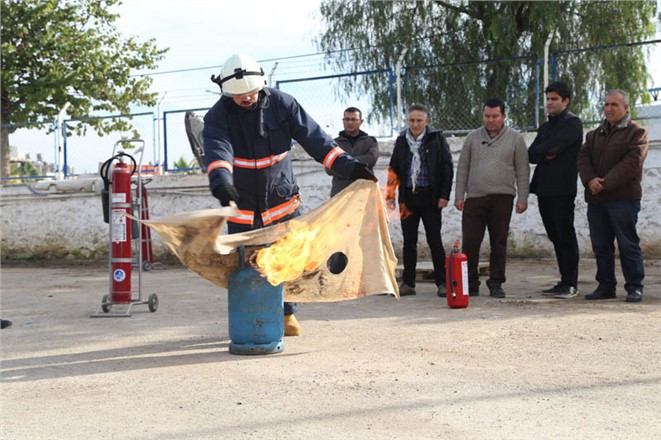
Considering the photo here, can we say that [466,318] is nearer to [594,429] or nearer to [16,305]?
[594,429]

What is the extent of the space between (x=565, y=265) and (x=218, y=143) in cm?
447

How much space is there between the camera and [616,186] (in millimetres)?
7887

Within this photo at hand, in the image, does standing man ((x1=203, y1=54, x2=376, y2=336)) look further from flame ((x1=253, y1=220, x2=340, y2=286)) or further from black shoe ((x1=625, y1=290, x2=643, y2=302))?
black shoe ((x1=625, y1=290, x2=643, y2=302))

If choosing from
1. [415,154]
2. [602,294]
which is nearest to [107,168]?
[415,154]

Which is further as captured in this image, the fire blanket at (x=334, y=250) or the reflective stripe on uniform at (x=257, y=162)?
the reflective stripe on uniform at (x=257, y=162)

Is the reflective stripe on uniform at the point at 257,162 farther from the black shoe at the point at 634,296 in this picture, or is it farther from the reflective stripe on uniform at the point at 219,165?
the black shoe at the point at 634,296

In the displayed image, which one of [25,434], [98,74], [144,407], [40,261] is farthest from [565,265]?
[98,74]

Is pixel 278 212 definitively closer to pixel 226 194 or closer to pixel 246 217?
pixel 246 217

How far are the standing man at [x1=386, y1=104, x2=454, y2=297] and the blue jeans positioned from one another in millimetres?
1623

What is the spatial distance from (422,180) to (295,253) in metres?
3.24

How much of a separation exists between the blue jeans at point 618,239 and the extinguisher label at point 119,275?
499 cm

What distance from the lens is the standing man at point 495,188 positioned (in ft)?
28.2

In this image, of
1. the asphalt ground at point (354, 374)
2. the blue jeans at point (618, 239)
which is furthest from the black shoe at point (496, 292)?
the blue jeans at point (618, 239)

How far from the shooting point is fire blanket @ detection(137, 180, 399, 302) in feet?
18.6
